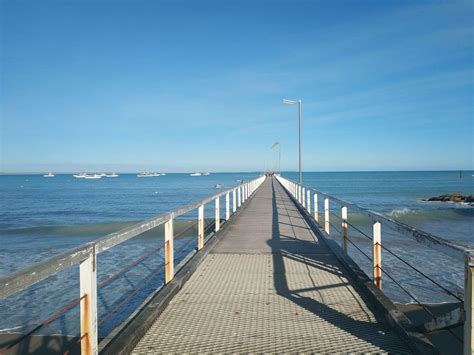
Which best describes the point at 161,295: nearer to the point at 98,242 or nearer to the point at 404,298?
the point at 98,242

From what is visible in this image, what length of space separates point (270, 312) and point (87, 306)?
2.04m

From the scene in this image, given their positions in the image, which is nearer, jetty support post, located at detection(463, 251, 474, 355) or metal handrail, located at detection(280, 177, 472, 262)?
jetty support post, located at detection(463, 251, 474, 355)

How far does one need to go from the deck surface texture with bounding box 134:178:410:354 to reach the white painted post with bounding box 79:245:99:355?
0.65 meters

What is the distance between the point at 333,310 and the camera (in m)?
4.09

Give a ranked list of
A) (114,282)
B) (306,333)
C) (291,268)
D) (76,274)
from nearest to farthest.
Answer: (306,333) < (291,268) < (114,282) < (76,274)

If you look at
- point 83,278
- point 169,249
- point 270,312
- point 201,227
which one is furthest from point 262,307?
point 201,227

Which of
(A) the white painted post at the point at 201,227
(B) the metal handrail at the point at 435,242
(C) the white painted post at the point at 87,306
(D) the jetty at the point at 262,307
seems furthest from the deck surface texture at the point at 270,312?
(B) the metal handrail at the point at 435,242

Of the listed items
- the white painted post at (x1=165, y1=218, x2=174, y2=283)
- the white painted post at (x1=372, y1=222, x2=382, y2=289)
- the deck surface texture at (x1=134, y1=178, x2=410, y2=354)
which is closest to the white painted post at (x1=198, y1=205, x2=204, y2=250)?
the deck surface texture at (x1=134, y1=178, x2=410, y2=354)

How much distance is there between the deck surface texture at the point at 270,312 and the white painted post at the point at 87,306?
65 centimetres

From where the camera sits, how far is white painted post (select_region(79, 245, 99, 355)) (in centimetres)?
266

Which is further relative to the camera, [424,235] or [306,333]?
[306,333]

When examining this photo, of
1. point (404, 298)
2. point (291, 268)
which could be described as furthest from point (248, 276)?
point (404, 298)

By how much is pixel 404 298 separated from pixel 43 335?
6.83 m

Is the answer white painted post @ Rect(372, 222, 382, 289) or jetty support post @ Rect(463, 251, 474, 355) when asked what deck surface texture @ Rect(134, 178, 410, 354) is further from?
jetty support post @ Rect(463, 251, 474, 355)
